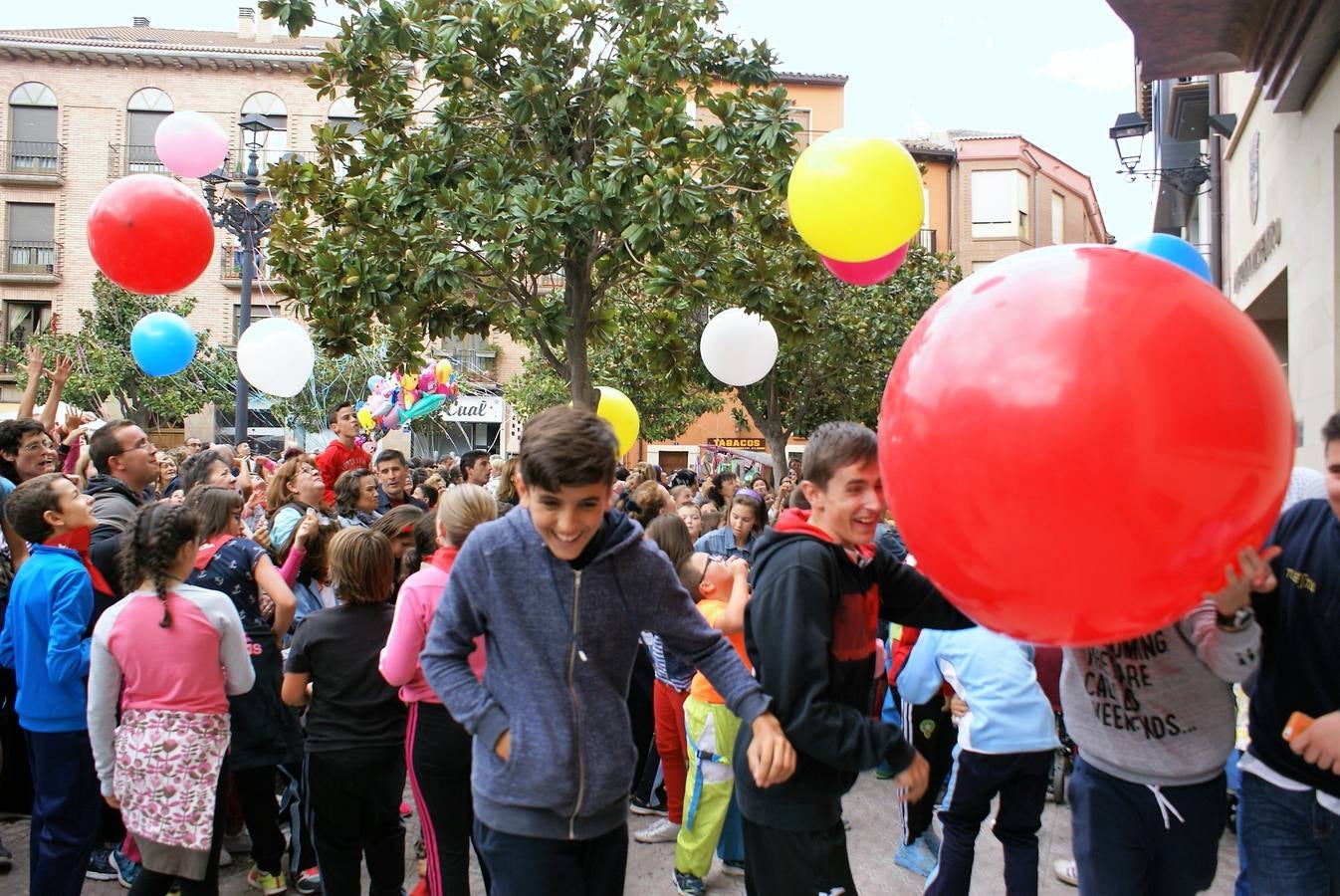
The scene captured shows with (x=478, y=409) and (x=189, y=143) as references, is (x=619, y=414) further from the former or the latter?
(x=478, y=409)

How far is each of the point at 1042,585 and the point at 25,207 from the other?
135 ft

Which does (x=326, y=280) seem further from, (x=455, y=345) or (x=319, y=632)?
(x=455, y=345)

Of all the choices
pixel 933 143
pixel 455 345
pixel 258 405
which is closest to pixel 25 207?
pixel 258 405

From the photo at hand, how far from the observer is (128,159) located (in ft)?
117

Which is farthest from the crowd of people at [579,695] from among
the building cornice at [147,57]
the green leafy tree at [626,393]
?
the building cornice at [147,57]

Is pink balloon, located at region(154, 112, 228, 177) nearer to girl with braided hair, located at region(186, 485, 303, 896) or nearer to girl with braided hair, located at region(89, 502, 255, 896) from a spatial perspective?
girl with braided hair, located at region(186, 485, 303, 896)

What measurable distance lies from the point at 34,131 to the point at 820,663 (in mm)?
41332

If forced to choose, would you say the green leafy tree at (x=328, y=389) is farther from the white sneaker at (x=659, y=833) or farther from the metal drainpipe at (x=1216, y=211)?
the white sneaker at (x=659, y=833)

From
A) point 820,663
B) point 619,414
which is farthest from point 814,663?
point 619,414

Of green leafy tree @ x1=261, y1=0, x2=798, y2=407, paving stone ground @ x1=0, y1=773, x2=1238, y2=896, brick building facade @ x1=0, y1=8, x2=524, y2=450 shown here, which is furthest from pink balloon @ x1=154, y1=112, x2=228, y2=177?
brick building facade @ x1=0, y1=8, x2=524, y2=450

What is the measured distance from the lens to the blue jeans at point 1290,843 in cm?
244

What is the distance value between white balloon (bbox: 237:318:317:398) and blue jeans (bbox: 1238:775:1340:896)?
8.55 metres

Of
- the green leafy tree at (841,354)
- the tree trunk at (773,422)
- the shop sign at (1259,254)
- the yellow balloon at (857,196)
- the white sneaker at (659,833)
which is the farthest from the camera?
the tree trunk at (773,422)

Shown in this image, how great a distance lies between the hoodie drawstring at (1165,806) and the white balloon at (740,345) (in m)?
5.82
